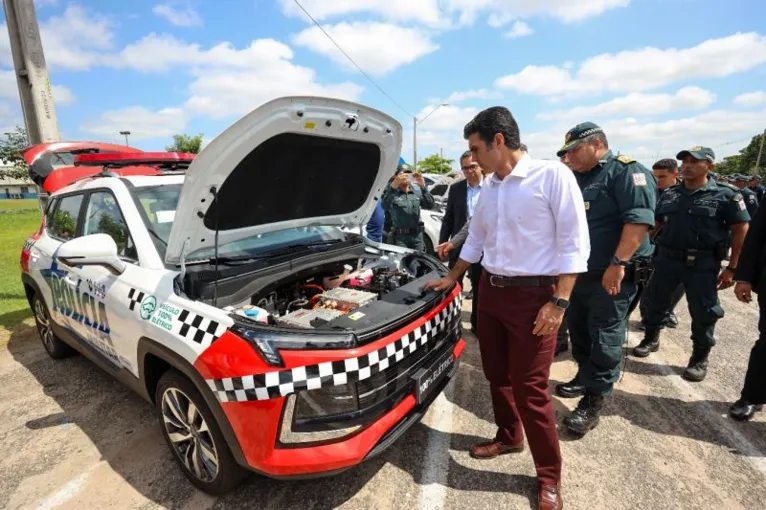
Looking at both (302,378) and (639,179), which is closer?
(302,378)

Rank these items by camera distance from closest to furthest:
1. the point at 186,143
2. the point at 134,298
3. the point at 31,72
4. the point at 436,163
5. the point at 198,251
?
the point at 134,298
the point at 198,251
the point at 31,72
the point at 186,143
the point at 436,163

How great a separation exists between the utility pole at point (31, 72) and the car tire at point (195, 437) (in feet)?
16.6

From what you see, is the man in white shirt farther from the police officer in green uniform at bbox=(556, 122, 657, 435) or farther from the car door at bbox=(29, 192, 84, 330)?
the car door at bbox=(29, 192, 84, 330)

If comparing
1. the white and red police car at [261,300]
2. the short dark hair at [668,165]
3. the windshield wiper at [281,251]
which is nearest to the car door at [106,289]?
the white and red police car at [261,300]

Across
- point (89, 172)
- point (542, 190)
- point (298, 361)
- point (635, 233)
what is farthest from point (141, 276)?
point (635, 233)

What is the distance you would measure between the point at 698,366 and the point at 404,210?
3.56m

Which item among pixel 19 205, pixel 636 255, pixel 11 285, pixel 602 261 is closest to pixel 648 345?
pixel 636 255

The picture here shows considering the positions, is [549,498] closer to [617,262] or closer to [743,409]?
[617,262]

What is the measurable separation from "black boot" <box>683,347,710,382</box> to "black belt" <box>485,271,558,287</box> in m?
2.31

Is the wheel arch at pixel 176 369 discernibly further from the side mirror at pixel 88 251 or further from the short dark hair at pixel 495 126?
the short dark hair at pixel 495 126

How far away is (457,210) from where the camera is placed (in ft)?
13.6

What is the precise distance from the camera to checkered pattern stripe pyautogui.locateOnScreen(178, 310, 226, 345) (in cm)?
174

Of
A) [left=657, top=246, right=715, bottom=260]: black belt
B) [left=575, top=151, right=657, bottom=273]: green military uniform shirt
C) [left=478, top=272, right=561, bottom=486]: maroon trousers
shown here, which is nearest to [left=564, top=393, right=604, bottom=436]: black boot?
[left=478, top=272, right=561, bottom=486]: maroon trousers

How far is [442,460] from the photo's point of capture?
91.3 inches
